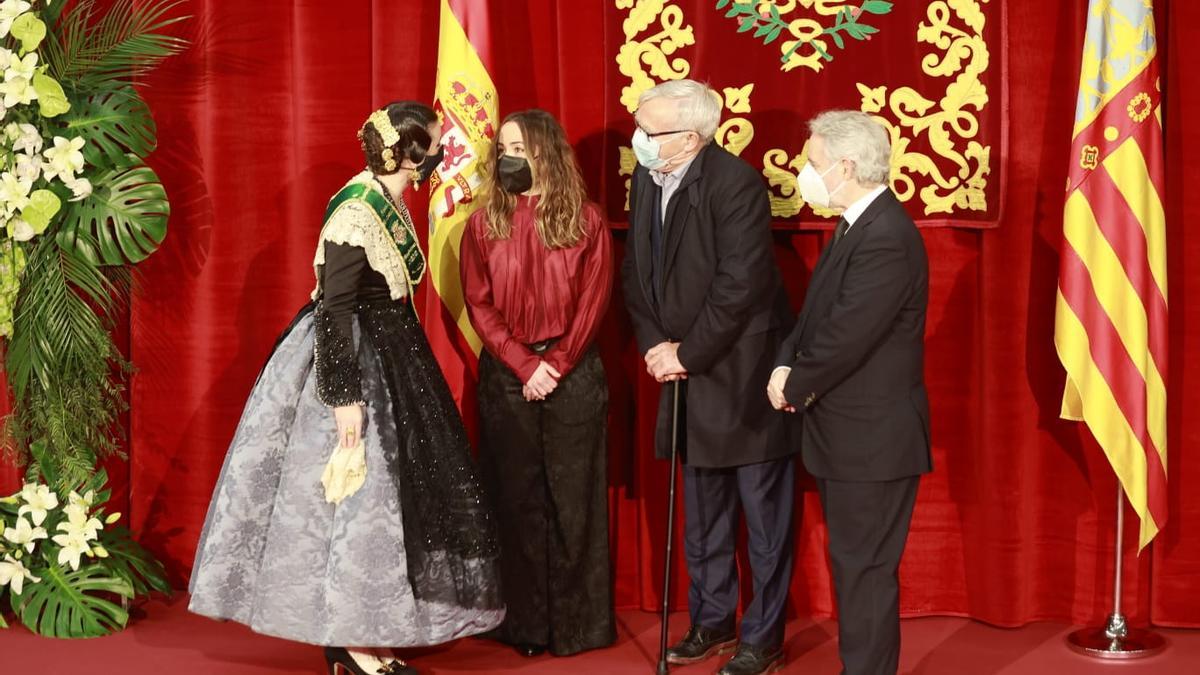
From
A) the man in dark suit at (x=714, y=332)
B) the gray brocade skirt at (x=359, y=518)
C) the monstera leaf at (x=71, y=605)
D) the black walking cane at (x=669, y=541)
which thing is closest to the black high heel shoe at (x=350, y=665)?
the gray brocade skirt at (x=359, y=518)

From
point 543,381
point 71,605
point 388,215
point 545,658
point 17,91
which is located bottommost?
point 545,658

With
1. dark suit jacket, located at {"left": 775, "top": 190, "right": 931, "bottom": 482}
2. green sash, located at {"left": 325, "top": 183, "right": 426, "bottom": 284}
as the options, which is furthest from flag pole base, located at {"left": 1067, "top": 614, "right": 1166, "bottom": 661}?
Result: green sash, located at {"left": 325, "top": 183, "right": 426, "bottom": 284}

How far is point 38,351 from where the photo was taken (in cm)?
426

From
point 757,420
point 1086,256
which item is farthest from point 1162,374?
point 757,420

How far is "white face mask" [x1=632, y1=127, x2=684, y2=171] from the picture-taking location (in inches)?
152

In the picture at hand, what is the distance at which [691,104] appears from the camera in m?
3.83

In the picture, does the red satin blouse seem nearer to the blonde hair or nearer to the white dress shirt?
the blonde hair

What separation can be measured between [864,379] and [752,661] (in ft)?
3.25

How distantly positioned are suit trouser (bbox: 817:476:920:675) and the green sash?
116 centimetres

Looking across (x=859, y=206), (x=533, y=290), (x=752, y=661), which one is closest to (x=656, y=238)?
(x=533, y=290)

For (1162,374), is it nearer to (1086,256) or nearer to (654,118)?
(1086,256)

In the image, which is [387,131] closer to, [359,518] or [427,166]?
[427,166]

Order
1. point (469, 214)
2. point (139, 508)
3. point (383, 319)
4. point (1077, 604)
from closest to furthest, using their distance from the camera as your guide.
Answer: point (383, 319), point (469, 214), point (1077, 604), point (139, 508)

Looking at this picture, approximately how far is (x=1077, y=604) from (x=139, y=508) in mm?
2998
